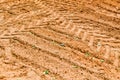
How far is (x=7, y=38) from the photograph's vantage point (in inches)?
221

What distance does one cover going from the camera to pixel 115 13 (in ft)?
22.7

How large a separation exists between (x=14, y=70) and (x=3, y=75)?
0.75 ft

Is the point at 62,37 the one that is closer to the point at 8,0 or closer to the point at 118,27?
the point at 118,27

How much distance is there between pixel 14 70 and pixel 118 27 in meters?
2.96

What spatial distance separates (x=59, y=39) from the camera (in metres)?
5.66

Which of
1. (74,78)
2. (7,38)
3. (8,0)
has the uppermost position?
(8,0)

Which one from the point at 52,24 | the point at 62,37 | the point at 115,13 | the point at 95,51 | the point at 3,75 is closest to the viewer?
the point at 3,75

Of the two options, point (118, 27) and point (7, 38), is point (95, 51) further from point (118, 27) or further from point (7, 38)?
point (7, 38)

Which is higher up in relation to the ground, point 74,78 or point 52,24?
point 52,24

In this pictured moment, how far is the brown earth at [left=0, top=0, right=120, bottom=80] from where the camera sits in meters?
4.76

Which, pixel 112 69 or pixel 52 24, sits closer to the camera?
pixel 112 69

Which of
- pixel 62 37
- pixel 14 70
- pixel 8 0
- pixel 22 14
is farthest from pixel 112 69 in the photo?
pixel 8 0

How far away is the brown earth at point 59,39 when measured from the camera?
4.76 metres

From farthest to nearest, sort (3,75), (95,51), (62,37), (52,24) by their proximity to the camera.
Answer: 1. (52,24)
2. (62,37)
3. (95,51)
4. (3,75)
